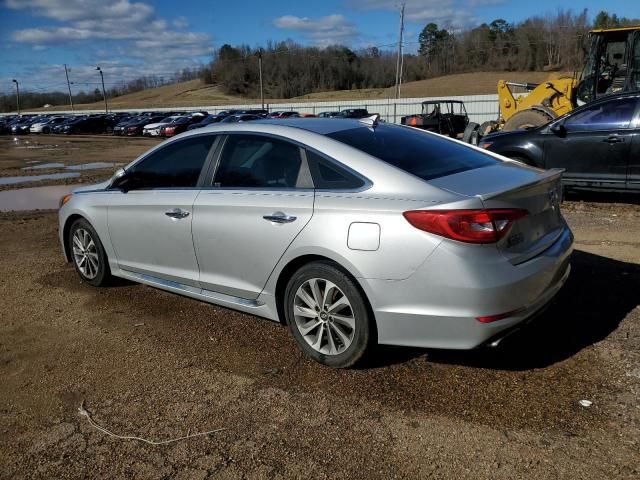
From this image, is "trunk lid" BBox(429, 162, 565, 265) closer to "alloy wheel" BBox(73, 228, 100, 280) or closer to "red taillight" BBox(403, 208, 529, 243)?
"red taillight" BBox(403, 208, 529, 243)

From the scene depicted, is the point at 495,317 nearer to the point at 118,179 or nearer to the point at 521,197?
the point at 521,197

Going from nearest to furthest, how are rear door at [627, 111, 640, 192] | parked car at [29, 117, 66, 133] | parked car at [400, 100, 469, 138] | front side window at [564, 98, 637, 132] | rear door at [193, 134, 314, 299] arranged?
1. rear door at [193, 134, 314, 299]
2. rear door at [627, 111, 640, 192]
3. front side window at [564, 98, 637, 132]
4. parked car at [400, 100, 469, 138]
5. parked car at [29, 117, 66, 133]

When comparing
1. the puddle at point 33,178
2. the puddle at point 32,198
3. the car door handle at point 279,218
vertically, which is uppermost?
the car door handle at point 279,218

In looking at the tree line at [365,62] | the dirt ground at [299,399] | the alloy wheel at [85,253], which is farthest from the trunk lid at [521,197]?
the tree line at [365,62]

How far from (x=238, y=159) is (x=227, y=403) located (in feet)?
5.93

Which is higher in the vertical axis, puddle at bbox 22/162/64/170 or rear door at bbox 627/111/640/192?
rear door at bbox 627/111/640/192

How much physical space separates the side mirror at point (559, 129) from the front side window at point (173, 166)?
6.14 meters

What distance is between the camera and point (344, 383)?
3.55 m

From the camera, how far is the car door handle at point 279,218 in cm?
373

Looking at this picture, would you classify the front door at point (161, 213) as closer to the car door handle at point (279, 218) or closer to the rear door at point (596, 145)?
the car door handle at point (279, 218)

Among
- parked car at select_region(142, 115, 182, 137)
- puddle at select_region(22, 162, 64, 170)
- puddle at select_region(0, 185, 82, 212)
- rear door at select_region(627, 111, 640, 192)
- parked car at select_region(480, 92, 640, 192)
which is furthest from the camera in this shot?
parked car at select_region(142, 115, 182, 137)

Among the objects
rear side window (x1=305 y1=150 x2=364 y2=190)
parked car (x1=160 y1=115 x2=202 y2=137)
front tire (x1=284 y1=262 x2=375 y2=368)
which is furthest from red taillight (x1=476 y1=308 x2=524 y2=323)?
parked car (x1=160 y1=115 x2=202 y2=137)

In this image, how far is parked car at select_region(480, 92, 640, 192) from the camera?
8.05m

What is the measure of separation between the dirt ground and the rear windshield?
4.09 ft
